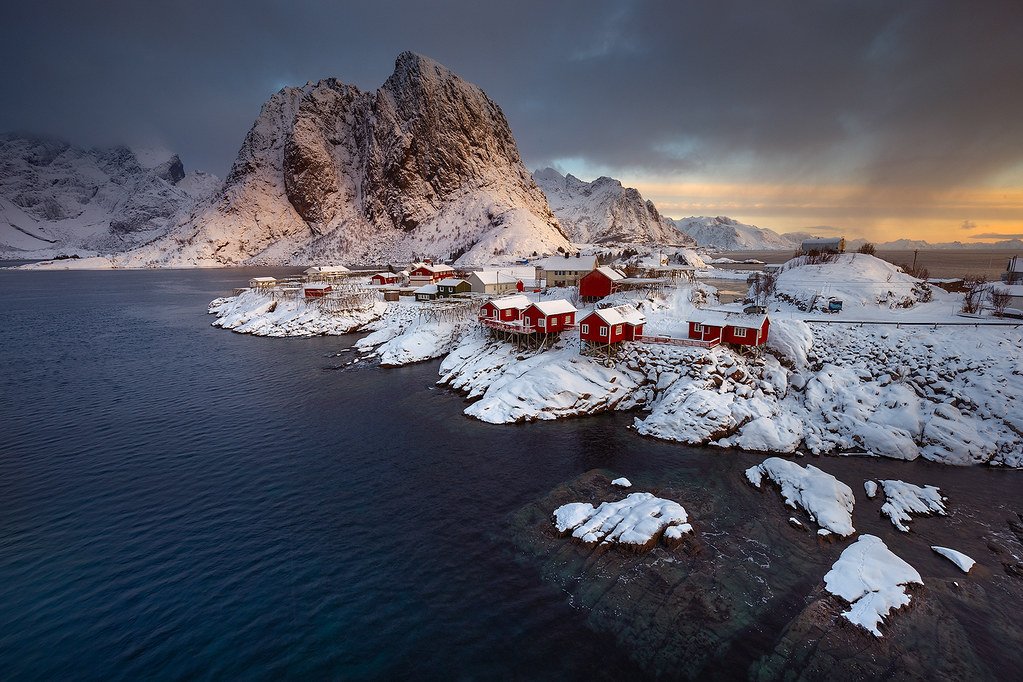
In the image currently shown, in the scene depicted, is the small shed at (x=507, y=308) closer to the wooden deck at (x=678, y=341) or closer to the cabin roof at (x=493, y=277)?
the wooden deck at (x=678, y=341)

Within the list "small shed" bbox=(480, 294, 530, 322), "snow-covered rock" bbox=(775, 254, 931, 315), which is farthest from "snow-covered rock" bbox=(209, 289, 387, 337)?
"snow-covered rock" bbox=(775, 254, 931, 315)

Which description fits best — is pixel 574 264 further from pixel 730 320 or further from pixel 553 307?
pixel 730 320

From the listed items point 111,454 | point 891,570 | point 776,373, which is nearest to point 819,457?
point 776,373

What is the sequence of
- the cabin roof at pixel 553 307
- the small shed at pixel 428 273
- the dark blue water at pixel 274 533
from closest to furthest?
1. the dark blue water at pixel 274 533
2. the cabin roof at pixel 553 307
3. the small shed at pixel 428 273

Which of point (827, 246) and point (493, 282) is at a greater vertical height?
point (827, 246)

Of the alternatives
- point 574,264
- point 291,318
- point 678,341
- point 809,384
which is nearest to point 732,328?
point 678,341

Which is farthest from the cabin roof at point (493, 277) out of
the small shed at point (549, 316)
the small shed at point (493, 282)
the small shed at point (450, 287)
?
the small shed at point (549, 316)
